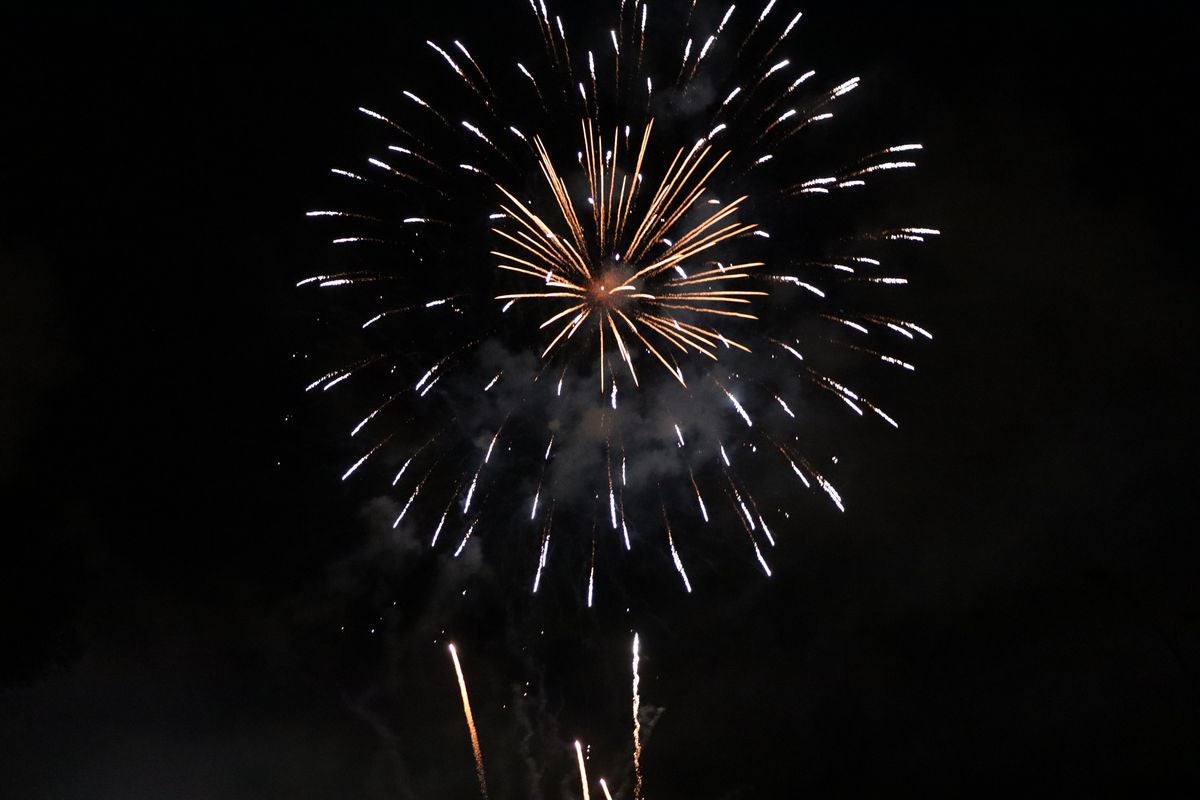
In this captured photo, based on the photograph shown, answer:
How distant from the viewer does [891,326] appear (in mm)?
23016

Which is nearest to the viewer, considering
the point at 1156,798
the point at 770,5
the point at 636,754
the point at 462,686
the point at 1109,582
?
the point at 1109,582

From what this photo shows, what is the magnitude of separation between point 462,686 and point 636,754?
5339 mm

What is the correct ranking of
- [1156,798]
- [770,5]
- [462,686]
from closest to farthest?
[770,5]
[462,686]
[1156,798]

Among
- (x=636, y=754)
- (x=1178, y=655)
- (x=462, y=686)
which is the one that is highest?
(x=462, y=686)

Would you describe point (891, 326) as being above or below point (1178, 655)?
above

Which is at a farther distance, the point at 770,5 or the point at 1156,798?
the point at 1156,798

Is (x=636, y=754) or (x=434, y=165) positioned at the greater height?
(x=434, y=165)

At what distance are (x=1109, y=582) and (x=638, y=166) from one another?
42.4ft

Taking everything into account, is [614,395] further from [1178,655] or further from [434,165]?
[1178,655]

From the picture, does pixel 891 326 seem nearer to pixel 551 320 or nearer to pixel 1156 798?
pixel 551 320

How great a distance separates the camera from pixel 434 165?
23.0 m

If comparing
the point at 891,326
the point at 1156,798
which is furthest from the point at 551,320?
the point at 1156,798

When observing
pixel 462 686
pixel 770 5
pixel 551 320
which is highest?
pixel 770 5

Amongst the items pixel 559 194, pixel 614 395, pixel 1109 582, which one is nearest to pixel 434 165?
pixel 559 194
